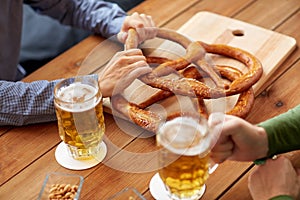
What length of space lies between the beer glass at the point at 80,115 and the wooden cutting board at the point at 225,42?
0.53 feet

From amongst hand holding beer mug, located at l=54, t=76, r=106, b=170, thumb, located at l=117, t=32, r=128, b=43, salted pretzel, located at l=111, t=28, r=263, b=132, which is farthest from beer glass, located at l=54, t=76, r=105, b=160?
thumb, located at l=117, t=32, r=128, b=43

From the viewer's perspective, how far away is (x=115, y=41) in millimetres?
1671

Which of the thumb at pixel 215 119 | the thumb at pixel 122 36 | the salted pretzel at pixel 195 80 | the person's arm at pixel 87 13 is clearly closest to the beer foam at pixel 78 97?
the salted pretzel at pixel 195 80

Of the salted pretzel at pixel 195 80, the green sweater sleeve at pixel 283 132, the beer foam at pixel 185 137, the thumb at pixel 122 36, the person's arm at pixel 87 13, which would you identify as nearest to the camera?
the beer foam at pixel 185 137

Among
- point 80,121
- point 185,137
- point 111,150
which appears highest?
point 185,137

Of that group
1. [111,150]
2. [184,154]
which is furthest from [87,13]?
[184,154]

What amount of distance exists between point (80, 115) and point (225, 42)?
0.58 meters

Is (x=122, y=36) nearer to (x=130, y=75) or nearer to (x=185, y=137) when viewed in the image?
(x=130, y=75)

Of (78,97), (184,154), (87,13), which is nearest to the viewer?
(184,154)

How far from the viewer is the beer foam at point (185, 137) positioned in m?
1.04

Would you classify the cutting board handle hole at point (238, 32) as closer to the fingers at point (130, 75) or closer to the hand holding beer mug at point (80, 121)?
the fingers at point (130, 75)

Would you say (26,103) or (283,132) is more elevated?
(283,132)

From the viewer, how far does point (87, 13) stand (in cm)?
184

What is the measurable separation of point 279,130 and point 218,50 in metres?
0.43
